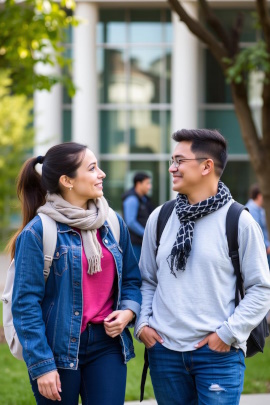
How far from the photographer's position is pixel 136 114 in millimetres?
28312

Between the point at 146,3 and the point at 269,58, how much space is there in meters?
18.6

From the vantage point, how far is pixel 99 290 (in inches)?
152

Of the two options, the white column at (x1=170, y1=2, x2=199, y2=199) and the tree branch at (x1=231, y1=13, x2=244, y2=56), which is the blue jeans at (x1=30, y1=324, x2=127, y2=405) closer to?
the tree branch at (x1=231, y1=13, x2=244, y2=56)

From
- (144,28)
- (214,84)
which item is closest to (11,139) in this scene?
(144,28)

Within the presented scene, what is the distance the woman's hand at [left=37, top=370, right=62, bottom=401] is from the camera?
3615 millimetres

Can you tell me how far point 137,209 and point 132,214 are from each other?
16cm

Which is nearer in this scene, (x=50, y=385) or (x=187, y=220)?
(x=50, y=385)

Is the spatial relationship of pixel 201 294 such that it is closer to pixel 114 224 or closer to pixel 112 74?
pixel 114 224

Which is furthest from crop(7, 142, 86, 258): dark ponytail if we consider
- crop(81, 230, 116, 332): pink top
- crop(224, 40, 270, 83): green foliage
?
crop(224, 40, 270, 83): green foliage

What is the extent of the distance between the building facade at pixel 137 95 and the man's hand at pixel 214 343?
24167 mm

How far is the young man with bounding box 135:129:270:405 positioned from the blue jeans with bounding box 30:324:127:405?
190 millimetres

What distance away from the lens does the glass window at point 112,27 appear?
28266 millimetres

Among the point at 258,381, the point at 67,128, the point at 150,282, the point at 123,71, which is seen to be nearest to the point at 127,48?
the point at 123,71

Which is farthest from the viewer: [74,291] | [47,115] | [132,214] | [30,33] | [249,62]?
[47,115]
